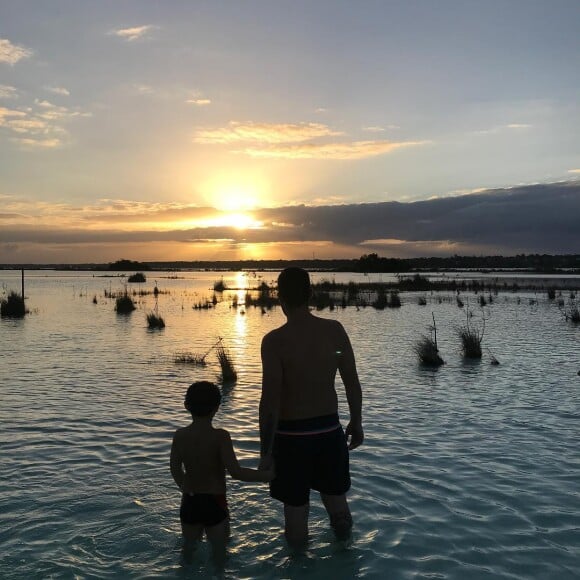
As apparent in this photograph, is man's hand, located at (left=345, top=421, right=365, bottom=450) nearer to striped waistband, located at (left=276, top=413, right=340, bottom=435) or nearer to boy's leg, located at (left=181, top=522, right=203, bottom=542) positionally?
striped waistband, located at (left=276, top=413, right=340, bottom=435)

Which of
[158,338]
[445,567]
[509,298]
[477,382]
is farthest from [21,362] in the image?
[509,298]

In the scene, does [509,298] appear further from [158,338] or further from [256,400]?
[256,400]

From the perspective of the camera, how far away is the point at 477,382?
12.9 metres

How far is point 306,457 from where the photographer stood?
439 cm

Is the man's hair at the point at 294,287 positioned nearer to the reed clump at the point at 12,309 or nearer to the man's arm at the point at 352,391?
the man's arm at the point at 352,391

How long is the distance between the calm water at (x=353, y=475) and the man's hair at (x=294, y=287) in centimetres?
224

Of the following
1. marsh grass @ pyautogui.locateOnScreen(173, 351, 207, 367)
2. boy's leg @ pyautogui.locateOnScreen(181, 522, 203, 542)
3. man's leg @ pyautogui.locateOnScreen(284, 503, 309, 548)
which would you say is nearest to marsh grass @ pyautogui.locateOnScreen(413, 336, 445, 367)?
marsh grass @ pyautogui.locateOnScreen(173, 351, 207, 367)

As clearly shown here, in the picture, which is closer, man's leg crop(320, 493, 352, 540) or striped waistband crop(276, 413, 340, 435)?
striped waistband crop(276, 413, 340, 435)

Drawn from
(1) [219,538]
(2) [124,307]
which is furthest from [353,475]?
(2) [124,307]

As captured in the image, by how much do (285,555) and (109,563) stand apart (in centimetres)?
150

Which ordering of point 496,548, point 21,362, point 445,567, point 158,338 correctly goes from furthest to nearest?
point 158,338 → point 21,362 → point 496,548 → point 445,567

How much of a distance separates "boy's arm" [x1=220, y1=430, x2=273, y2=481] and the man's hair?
1144mm

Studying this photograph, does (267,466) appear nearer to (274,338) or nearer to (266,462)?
(266,462)

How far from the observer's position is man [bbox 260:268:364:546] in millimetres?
4301
